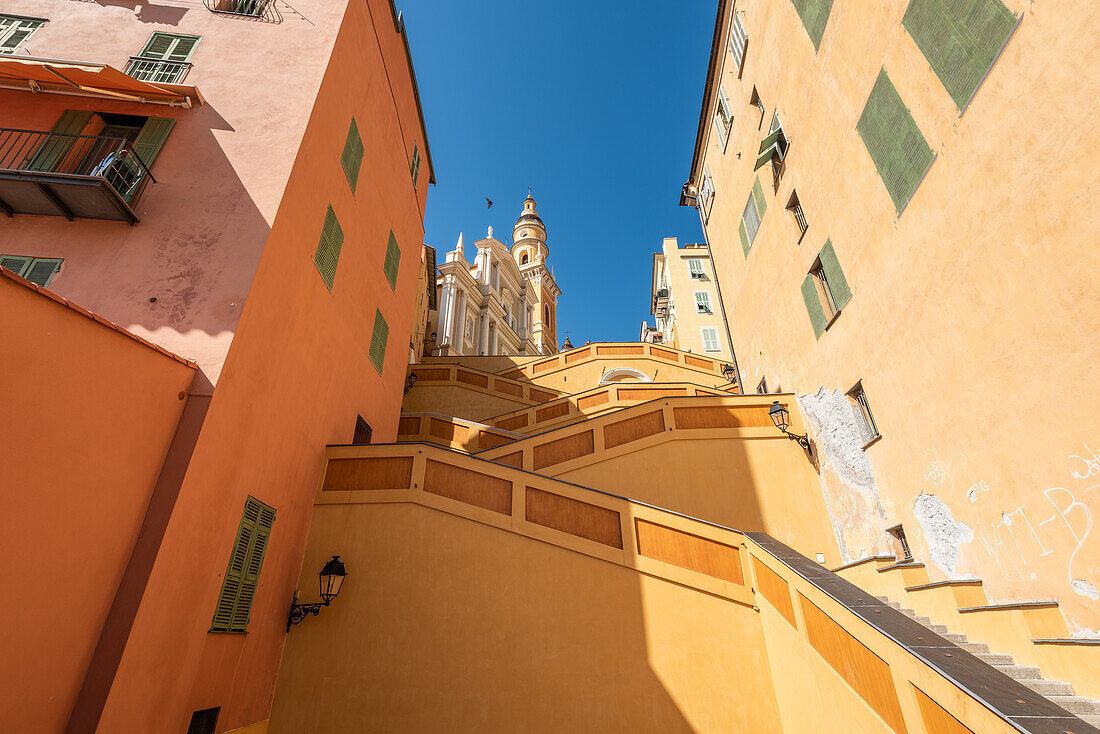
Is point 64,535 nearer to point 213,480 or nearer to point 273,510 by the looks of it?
point 213,480

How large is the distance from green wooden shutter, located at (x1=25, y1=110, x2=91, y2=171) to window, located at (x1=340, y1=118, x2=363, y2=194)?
3890 mm

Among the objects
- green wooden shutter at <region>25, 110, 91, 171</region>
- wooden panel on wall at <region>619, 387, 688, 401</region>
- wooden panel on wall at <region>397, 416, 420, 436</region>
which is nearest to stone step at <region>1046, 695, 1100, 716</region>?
wooden panel on wall at <region>619, 387, 688, 401</region>

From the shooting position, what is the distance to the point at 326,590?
751cm

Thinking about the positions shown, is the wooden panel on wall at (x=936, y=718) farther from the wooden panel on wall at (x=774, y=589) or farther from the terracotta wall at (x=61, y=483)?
the terracotta wall at (x=61, y=483)

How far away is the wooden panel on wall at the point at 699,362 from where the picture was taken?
2150cm

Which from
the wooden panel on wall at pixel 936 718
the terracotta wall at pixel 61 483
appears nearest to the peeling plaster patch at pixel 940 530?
the wooden panel on wall at pixel 936 718

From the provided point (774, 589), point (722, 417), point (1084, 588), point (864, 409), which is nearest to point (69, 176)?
point (774, 589)

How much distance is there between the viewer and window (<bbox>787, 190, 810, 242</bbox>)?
36.3ft

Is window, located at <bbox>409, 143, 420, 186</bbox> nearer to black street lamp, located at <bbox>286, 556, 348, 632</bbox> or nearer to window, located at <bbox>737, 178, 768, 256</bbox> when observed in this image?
window, located at <bbox>737, 178, 768, 256</bbox>

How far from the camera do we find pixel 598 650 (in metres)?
7.34

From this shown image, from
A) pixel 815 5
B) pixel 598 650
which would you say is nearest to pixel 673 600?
pixel 598 650

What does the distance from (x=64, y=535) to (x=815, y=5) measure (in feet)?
44.0

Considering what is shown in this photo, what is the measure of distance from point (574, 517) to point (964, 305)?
19.1 ft

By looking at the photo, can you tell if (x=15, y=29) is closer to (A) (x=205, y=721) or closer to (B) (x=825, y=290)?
(A) (x=205, y=721)
